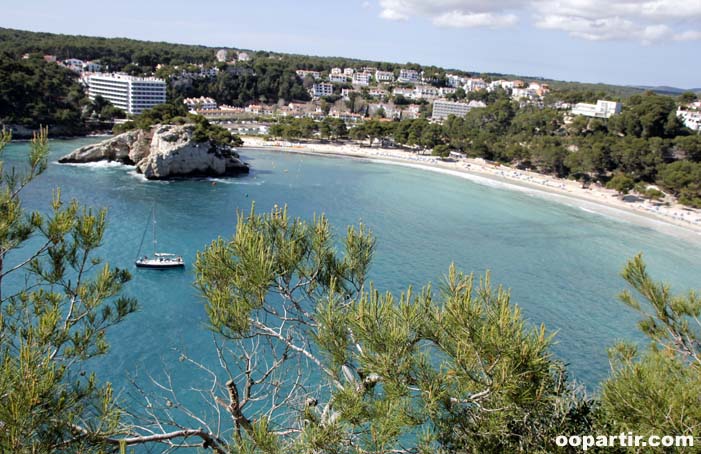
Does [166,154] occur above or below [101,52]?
below

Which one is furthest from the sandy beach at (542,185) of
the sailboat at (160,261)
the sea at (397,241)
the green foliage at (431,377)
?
the green foliage at (431,377)

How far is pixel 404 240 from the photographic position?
2262cm

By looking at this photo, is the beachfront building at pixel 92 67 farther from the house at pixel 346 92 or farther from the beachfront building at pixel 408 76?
the beachfront building at pixel 408 76

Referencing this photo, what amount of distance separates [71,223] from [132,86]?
5964cm

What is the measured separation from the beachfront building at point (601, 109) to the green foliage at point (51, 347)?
5954 cm

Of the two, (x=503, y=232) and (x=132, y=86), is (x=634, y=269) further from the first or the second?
(x=132, y=86)

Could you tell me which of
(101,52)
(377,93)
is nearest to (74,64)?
(101,52)

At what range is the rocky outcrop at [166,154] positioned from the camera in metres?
32.9

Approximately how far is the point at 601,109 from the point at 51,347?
205 feet

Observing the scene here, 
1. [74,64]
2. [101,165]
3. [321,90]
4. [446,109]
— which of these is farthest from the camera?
[321,90]

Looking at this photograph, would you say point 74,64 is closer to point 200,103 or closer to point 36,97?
point 200,103

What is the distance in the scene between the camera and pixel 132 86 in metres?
56.6

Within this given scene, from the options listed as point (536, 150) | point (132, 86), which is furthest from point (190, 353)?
point (132, 86)

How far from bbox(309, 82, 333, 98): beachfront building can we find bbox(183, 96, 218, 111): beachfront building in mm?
22265
